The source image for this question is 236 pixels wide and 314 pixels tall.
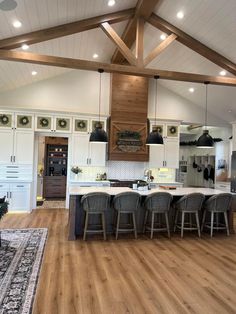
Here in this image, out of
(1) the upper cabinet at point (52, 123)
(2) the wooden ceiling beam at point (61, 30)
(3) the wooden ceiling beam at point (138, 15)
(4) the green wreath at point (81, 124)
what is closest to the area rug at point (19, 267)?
(1) the upper cabinet at point (52, 123)

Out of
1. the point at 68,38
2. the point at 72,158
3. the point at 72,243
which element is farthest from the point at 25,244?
the point at 68,38

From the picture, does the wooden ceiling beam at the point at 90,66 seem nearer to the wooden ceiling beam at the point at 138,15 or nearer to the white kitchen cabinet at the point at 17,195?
the wooden ceiling beam at the point at 138,15

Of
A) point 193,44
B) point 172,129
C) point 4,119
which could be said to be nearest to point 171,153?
point 172,129

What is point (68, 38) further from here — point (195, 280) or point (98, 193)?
point (195, 280)

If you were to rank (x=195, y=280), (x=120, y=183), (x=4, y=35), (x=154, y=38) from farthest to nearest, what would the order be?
(x=120, y=183)
(x=154, y=38)
(x=4, y=35)
(x=195, y=280)

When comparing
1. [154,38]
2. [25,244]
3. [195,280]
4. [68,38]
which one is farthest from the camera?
[154,38]

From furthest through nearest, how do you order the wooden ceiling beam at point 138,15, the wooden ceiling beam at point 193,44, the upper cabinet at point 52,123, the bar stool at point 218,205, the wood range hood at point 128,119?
the wood range hood at point 128,119 < the upper cabinet at point 52,123 < the wooden ceiling beam at point 193,44 < the bar stool at point 218,205 < the wooden ceiling beam at point 138,15

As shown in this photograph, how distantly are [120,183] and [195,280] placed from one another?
417 cm

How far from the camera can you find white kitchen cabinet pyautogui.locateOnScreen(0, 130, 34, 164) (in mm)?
6695

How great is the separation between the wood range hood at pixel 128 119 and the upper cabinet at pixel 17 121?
230cm

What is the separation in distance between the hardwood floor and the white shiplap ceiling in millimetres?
4000

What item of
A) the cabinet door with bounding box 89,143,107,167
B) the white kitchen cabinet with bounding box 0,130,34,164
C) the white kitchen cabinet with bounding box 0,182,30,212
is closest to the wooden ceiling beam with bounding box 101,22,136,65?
the cabinet door with bounding box 89,143,107,167

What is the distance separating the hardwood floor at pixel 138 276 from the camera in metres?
2.61

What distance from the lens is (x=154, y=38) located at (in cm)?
636
